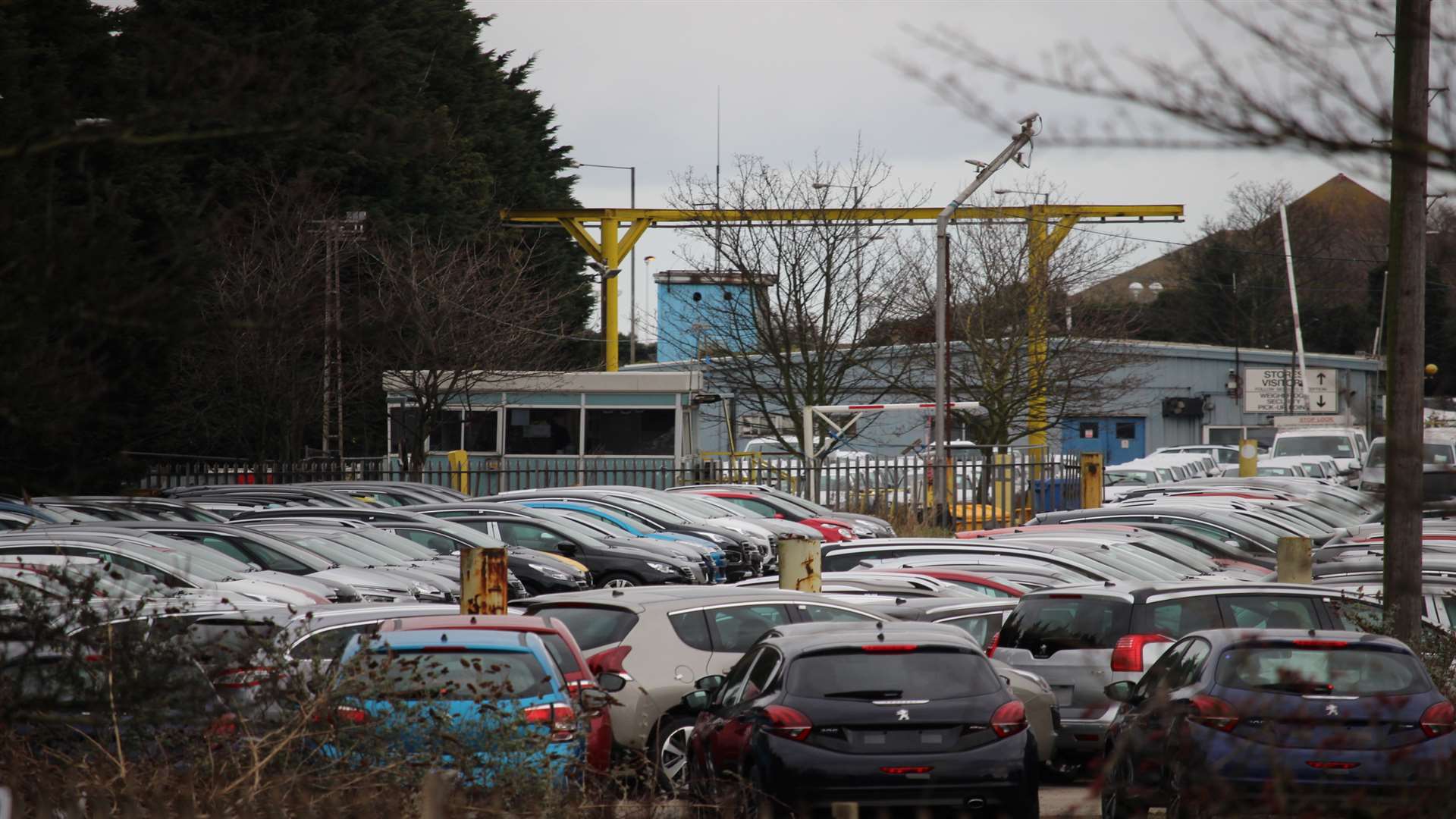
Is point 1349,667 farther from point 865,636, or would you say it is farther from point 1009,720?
point 865,636

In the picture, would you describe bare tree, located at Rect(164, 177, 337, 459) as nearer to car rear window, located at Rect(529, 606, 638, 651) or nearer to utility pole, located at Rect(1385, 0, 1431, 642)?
car rear window, located at Rect(529, 606, 638, 651)

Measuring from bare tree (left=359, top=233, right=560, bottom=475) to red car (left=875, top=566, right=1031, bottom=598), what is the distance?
16186mm

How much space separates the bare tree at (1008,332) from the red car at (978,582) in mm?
22617

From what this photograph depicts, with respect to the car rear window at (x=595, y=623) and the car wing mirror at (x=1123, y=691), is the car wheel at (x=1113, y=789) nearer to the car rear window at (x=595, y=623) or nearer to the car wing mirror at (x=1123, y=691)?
the car wing mirror at (x=1123, y=691)

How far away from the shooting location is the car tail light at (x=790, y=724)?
9.35 metres

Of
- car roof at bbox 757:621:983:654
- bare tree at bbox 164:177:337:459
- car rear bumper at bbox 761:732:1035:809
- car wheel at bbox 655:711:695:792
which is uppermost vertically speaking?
bare tree at bbox 164:177:337:459

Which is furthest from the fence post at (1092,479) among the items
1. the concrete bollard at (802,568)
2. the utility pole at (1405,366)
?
the utility pole at (1405,366)

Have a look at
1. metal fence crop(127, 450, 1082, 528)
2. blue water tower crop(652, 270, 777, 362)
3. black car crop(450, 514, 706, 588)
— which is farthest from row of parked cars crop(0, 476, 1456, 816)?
blue water tower crop(652, 270, 777, 362)

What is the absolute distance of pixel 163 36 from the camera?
5707 mm

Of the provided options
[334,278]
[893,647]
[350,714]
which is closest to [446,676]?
[350,714]

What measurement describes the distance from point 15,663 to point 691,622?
6.18m

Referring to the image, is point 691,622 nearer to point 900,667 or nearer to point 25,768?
point 900,667

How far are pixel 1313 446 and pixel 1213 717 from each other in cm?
4870

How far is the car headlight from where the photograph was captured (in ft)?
68.3
